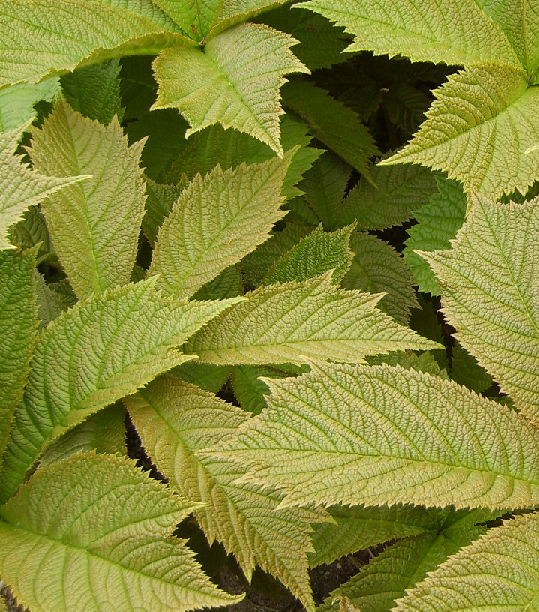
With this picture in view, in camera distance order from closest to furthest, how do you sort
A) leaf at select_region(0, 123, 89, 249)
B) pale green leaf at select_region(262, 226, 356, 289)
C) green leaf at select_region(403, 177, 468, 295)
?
1. leaf at select_region(0, 123, 89, 249)
2. pale green leaf at select_region(262, 226, 356, 289)
3. green leaf at select_region(403, 177, 468, 295)

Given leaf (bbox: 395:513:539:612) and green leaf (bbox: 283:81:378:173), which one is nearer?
leaf (bbox: 395:513:539:612)

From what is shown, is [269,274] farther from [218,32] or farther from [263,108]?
[218,32]

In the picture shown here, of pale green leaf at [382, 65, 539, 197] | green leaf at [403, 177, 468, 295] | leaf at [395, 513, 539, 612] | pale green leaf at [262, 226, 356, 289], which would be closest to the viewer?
leaf at [395, 513, 539, 612]

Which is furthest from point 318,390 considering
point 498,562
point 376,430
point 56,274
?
Answer: point 56,274

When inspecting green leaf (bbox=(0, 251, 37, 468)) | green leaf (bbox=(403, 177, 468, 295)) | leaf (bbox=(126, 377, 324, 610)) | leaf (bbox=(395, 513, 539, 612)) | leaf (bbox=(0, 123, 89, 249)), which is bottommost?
leaf (bbox=(395, 513, 539, 612))

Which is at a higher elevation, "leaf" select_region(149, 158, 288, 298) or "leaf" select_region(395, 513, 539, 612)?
"leaf" select_region(149, 158, 288, 298)

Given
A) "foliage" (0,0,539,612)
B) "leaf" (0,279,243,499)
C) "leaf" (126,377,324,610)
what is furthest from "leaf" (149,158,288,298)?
"leaf" (126,377,324,610)

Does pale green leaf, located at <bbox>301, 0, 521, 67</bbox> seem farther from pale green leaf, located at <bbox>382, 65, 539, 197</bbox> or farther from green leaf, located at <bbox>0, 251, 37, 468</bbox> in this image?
green leaf, located at <bbox>0, 251, 37, 468</bbox>
